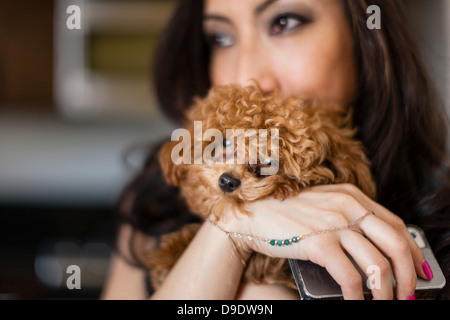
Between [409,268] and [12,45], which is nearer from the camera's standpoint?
[409,268]

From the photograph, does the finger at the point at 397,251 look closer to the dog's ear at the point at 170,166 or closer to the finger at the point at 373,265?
the finger at the point at 373,265

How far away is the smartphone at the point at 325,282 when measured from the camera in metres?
0.56

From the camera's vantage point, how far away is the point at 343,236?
56cm

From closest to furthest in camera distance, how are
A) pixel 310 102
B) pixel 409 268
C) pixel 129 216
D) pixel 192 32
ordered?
pixel 409 268
pixel 310 102
pixel 192 32
pixel 129 216

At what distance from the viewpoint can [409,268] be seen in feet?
1.80

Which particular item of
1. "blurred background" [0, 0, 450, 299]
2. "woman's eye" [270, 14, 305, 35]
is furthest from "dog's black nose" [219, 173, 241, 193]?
"blurred background" [0, 0, 450, 299]

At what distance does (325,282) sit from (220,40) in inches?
20.7

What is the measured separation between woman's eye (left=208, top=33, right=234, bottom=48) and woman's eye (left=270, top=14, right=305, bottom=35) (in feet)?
0.33

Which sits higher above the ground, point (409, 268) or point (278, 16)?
point (278, 16)

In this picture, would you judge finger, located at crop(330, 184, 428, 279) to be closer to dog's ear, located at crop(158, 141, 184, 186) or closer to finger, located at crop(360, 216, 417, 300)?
finger, located at crop(360, 216, 417, 300)

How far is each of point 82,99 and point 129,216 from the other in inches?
12.2

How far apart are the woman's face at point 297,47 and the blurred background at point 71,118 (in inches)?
5.2
